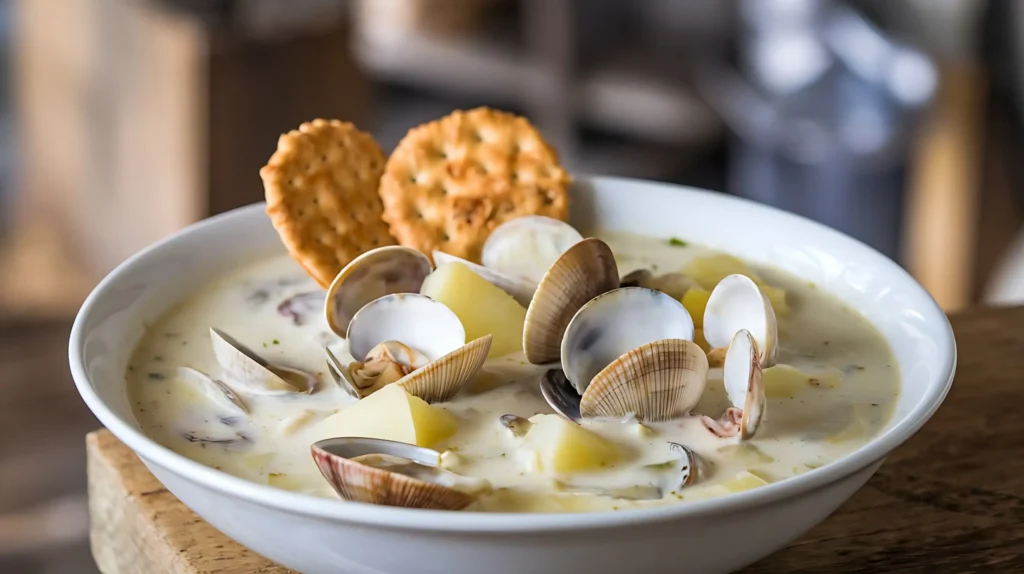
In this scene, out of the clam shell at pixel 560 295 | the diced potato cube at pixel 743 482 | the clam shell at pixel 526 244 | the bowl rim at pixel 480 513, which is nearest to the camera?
the bowl rim at pixel 480 513

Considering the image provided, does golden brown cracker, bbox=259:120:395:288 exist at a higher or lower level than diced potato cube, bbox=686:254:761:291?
higher

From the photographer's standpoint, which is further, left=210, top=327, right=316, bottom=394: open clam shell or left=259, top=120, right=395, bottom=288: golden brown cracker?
left=259, top=120, right=395, bottom=288: golden brown cracker

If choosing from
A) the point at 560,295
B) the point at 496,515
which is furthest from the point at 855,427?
the point at 496,515

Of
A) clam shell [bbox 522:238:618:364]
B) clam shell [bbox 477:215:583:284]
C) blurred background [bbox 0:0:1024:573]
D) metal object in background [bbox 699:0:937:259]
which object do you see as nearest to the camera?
clam shell [bbox 522:238:618:364]

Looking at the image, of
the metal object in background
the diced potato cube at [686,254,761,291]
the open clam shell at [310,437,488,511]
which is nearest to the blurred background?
the metal object in background

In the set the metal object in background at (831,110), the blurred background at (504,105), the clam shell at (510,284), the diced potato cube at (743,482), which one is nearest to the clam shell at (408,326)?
the clam shell at (510,284)

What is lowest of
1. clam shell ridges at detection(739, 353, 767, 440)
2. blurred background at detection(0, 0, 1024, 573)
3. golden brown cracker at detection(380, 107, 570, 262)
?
blurred background at detection(0, 0, 1024, 573)

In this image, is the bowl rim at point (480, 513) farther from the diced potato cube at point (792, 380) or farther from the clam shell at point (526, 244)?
the clam shell at point (526, 244)

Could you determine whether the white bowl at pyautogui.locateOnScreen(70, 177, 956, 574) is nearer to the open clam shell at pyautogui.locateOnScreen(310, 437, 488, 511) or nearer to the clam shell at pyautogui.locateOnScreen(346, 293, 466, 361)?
the open clam shell at pyautogui.locateOnScreen(310, 437, 488, 511)
